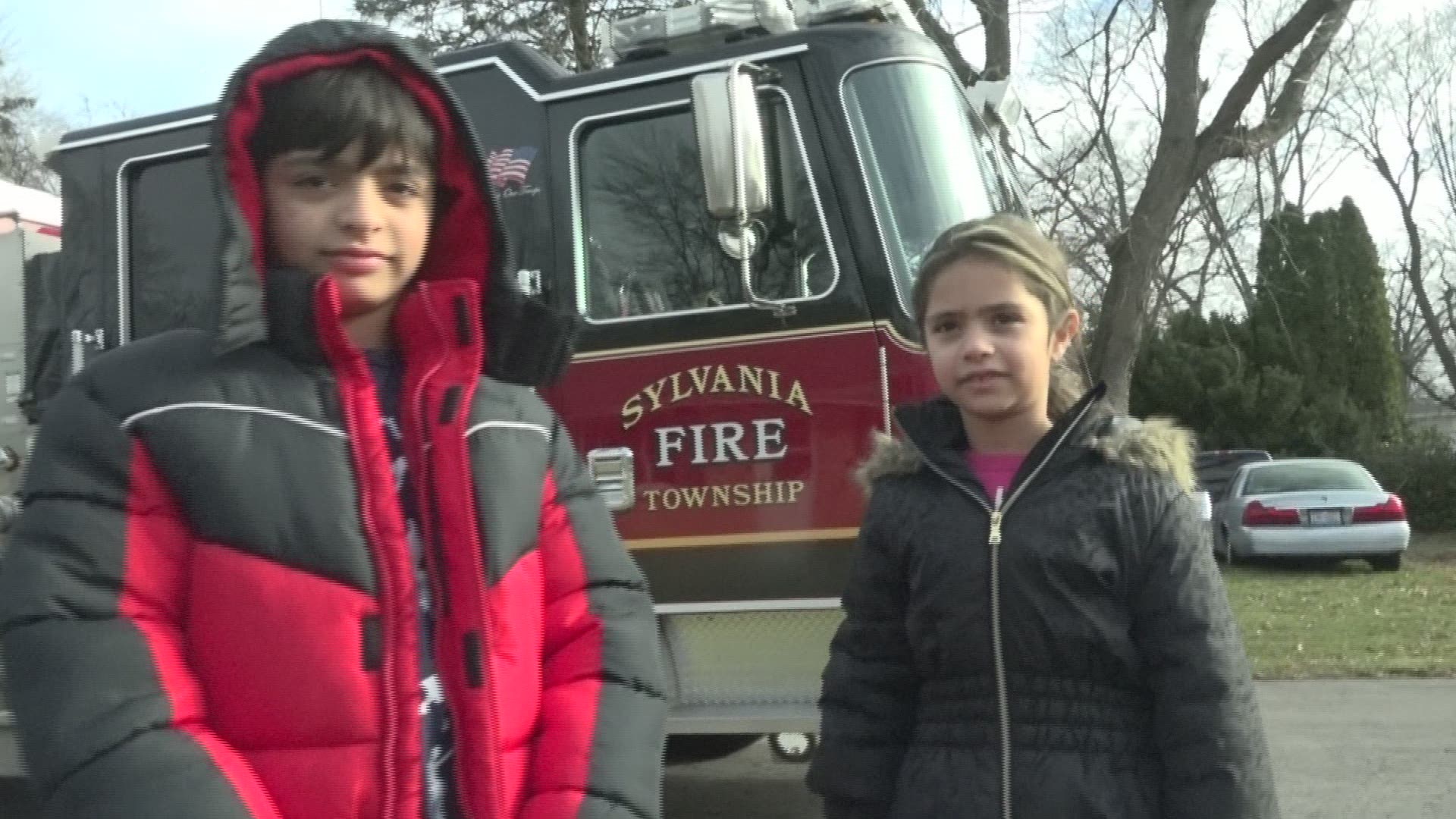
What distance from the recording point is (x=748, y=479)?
4.67 metres

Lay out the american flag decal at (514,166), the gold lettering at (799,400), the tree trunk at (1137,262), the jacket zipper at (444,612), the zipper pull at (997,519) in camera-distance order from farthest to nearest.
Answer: the tree trunk at (1137,262) → the american flag decal at (514,166) → the gold lettering at (799,400) → the zipper pull at (997,519) → the jacket zipper at (444,612)

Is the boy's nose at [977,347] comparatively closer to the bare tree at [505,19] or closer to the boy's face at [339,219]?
the boy's face at [339,219]

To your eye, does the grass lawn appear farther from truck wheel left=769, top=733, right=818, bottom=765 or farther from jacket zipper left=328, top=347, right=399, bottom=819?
jacket zipper left=328, top=347, right=399, bottom=819

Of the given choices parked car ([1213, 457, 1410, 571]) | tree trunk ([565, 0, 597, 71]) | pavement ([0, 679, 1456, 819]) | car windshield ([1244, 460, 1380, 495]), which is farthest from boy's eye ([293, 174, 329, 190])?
car windshield ([1244, 460, 1380, 495])

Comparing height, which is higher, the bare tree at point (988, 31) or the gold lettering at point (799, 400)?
the bare tree at point (988, 31)

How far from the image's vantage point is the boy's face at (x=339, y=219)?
1.77 meters

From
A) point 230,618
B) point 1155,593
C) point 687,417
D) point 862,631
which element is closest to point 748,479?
point 687,417

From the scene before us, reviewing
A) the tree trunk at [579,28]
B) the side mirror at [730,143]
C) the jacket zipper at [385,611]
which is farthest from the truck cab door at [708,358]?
the tree trunk at [579,28]

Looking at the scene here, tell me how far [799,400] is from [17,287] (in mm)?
3377

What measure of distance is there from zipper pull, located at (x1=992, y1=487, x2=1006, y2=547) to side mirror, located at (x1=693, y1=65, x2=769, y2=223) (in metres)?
2.03

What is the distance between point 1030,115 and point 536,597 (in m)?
14.9

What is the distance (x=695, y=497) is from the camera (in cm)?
472

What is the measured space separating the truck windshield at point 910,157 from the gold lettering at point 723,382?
0.59m

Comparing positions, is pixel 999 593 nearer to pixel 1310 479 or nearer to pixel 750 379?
pixel 750 379
